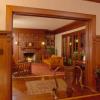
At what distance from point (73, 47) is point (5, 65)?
6.42 meters

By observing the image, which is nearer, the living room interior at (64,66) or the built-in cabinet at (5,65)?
the living room interior at (64,66)

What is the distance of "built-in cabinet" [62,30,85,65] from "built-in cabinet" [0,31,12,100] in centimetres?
464

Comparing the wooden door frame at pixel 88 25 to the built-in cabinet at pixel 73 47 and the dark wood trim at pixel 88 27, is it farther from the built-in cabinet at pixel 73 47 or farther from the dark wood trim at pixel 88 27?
the built-in cabinet at pixel 73 47

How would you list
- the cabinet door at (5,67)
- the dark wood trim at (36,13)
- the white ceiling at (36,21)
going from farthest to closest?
the white ceiling at (36,21), the dark wood trim at (36,13), the cabinet door at (5,67)

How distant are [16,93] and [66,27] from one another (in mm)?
5608

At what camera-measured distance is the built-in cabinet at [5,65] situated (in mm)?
3189

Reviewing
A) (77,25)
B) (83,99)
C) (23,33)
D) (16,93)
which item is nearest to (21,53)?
(23,33)

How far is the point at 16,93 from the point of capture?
15.2ft

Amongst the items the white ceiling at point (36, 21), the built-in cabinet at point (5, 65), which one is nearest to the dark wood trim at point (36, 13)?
the built-in cabinet at point (5, 65)

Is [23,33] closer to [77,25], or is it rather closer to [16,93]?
[77,25]

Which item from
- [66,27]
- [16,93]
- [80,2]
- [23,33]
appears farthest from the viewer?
[23,33]

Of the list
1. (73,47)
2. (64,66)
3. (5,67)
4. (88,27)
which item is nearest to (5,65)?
(5,67)

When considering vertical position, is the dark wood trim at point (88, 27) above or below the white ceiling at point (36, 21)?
below

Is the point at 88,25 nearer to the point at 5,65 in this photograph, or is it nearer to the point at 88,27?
the point at 88,27
